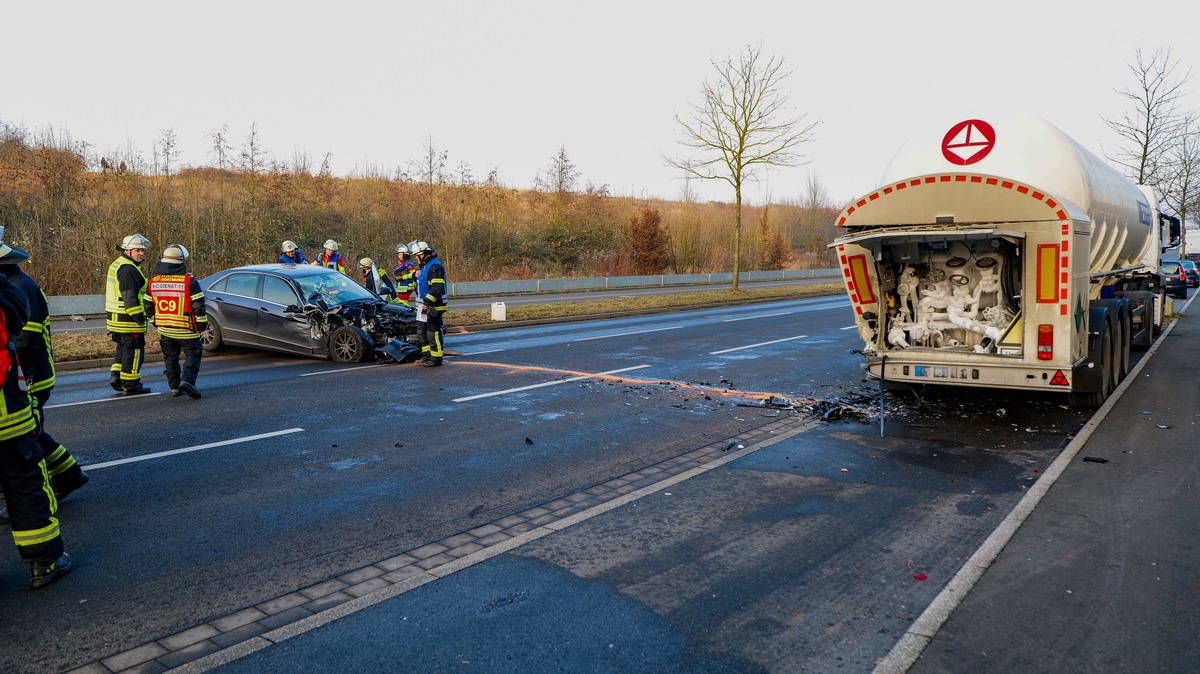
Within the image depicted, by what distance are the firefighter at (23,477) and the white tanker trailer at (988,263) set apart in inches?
282

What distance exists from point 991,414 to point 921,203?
2.68 m

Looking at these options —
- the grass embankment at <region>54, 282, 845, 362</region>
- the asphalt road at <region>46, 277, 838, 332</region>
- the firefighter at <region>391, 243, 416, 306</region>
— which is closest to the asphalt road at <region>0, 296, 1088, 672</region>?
the grass embankment at <region>54, 282, 845, 362</region>

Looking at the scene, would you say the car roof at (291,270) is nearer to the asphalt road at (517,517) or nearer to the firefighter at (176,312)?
the asphalt road at (517,517)

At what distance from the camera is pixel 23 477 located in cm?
428

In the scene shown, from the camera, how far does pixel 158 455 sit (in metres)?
6.92

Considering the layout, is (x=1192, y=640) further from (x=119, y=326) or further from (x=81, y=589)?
(x=119, y=326)

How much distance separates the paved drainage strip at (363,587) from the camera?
11.5 feet

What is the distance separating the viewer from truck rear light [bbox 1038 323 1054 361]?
7.88 m

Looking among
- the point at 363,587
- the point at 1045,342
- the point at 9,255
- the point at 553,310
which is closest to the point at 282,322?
the point at 9,255

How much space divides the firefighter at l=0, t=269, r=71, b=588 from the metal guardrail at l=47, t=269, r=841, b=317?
57.7 ft

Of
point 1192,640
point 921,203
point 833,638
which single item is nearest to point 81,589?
point 833,638

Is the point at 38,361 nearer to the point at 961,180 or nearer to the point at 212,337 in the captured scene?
the point at 961,180

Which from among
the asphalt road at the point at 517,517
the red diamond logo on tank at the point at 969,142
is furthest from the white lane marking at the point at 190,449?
the red diamond logo on tank at the point at 969,142

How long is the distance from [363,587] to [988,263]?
7204 mm
